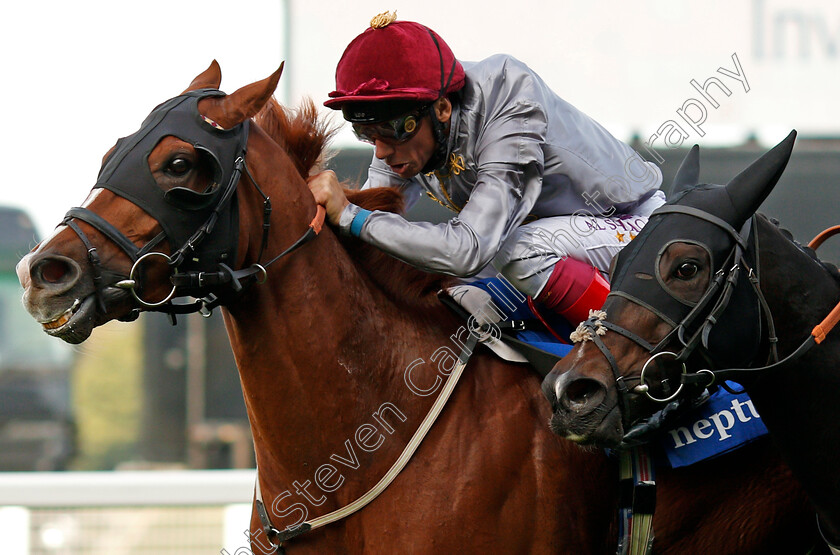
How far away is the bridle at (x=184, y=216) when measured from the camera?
2.31m

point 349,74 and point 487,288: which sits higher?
point 349,74

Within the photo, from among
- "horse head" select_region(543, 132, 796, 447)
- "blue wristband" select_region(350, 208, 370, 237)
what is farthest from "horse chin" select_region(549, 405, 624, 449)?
"blue wristband" select_region(350, 208, 370, 237)

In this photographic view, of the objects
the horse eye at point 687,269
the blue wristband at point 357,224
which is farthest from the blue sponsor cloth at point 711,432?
the blue wristband at point 357,224

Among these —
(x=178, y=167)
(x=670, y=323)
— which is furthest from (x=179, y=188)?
(x=670, y=323)

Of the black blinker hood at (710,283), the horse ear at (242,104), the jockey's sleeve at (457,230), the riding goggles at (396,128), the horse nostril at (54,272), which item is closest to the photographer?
the horse nostril at (54,272)

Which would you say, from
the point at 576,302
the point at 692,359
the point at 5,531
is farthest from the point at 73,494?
the point at 692,359

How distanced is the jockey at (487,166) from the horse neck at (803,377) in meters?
0.59

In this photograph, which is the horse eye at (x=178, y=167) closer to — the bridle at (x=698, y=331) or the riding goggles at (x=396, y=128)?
the riding goggles at (x=396, y=128)

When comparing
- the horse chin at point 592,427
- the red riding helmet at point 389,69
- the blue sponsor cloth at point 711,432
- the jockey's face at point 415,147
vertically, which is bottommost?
the blue sponsor cloth at point 711,432

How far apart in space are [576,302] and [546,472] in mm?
553

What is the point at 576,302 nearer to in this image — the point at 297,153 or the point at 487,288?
the point at 487,288

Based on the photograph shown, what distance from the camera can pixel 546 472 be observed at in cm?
262

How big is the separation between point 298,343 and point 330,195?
0.48 meters

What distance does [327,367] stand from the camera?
8.52 ft
